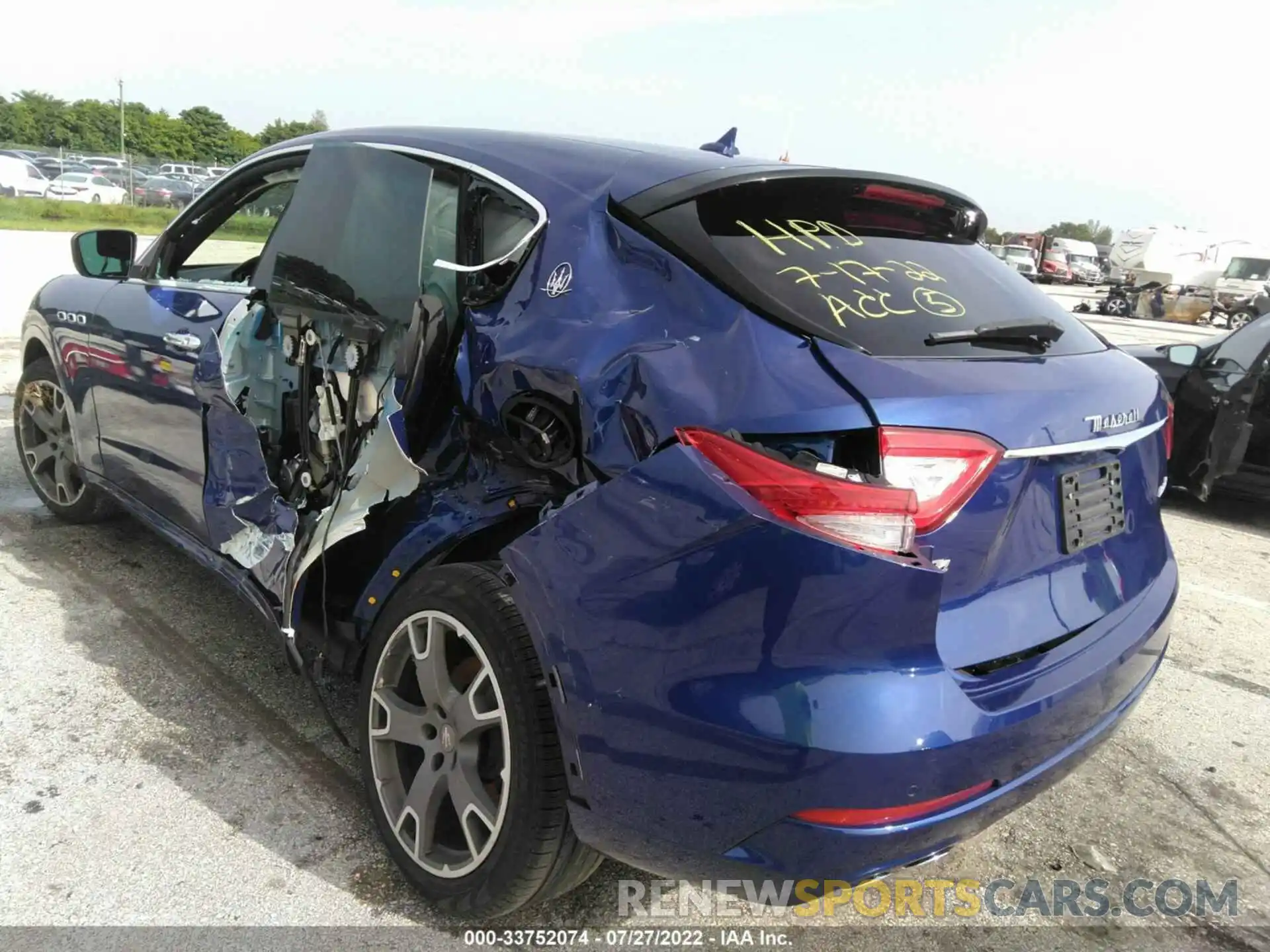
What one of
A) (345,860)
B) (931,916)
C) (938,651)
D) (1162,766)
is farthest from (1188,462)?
(345,860)

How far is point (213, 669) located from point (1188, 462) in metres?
5.90

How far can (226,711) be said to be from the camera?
311cm

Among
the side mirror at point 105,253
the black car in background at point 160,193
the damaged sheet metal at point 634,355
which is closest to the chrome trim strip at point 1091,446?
the damaged sheet metal at point 634,355

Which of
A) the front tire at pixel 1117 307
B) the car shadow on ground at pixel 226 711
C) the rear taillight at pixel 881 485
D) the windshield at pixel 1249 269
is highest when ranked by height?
the windshield at pixel 1249 269

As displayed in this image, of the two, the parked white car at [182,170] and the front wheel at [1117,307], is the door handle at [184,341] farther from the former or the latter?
the parked white car at [182,170]

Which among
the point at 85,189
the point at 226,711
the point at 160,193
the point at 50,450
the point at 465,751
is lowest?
the point at 85,189

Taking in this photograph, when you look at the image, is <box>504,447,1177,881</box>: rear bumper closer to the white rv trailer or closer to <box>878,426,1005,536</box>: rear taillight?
<box>878,426,1005,536</box>: rear taillight

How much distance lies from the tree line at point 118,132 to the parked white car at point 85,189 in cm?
3664

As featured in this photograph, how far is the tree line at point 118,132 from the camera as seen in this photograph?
68938 millimetres

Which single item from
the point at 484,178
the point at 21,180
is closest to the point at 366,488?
the point at 484,178

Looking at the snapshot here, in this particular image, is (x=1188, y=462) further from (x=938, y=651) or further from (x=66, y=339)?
(x=66, y=339)

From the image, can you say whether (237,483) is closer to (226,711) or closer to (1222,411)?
(226,711)

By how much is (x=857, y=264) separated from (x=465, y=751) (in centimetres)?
146

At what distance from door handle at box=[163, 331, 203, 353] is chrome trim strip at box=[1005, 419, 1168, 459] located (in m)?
2.62
